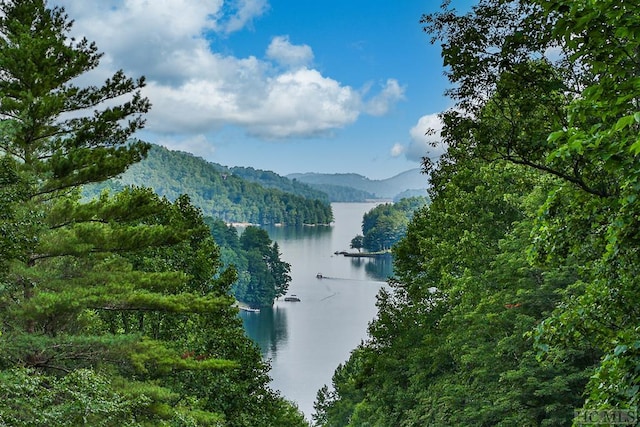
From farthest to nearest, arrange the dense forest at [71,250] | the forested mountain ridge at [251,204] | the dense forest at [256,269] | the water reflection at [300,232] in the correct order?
the forested mountain ridge at [251,204]
the water reflection at [300,232]
the dense forest at [256,269]
the dense forest at [71,250]

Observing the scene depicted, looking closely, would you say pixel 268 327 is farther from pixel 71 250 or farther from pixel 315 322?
pixel 71 250

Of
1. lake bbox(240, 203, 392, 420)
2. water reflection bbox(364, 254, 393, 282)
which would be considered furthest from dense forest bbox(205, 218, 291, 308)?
water reflection bbox(364, 254, 393, 282)

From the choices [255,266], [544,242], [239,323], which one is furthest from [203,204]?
[544,242]

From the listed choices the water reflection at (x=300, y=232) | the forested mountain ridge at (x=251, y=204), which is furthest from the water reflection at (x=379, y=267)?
the forested mountain ridge at (x=251, y=204)

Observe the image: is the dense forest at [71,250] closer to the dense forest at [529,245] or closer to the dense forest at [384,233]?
the dense forest at [529,245]

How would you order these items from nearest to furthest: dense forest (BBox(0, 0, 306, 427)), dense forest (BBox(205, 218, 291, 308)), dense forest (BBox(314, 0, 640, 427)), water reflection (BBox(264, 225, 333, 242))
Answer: dense forest (BBox(314, 0, 640, 427)), dense forest (BBox(0, 0, 306, 427)), dense forest (BBox(205, 218, 291, 308)), water reflection (BBox(264, 225, 333, 242))

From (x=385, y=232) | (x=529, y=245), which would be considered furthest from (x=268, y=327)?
(x=385, y=232)

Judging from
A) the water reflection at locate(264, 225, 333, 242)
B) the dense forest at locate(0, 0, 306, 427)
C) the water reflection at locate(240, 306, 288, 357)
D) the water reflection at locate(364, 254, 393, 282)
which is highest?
the dense forest at locate(0, 0, 306, 427)

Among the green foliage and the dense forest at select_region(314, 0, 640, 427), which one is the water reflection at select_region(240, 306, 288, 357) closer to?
the dense forest at select_region(314, 0, 640, 427)
